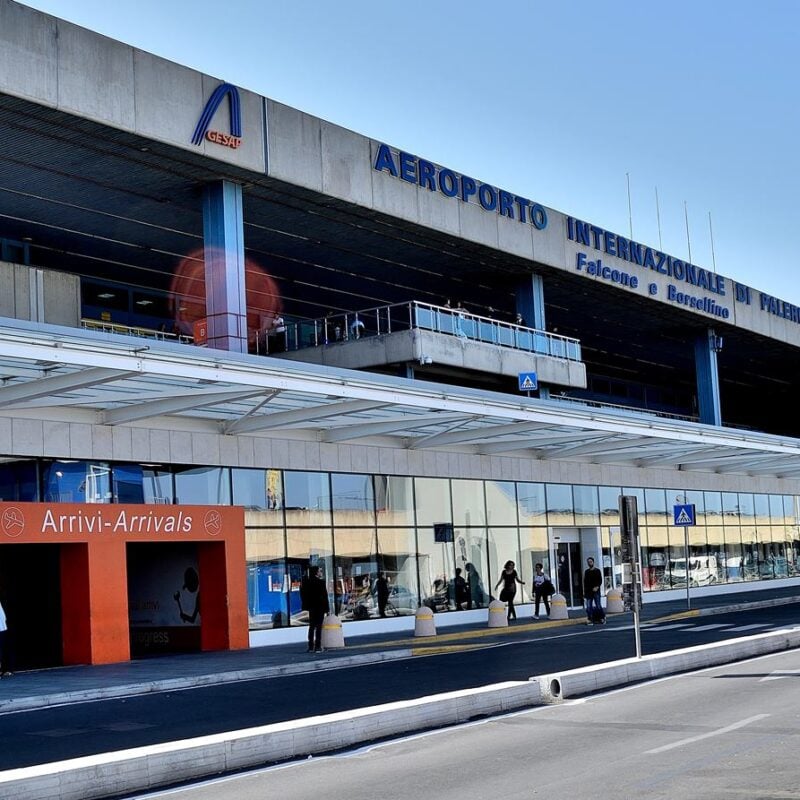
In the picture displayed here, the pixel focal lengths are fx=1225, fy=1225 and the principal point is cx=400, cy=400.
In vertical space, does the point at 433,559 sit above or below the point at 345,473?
below

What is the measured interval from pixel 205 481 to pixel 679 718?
51.4 ft

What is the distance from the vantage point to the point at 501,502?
35.8 m

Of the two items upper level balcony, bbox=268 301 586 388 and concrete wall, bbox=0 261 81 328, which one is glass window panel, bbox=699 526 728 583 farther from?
concrete wall, bbox=0 261 81 328

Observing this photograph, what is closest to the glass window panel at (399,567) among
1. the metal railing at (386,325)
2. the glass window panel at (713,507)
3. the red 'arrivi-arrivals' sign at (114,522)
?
the red 'arrivi-arrivals' sign at (114,522)

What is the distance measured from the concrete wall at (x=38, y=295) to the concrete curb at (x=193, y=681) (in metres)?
11.9

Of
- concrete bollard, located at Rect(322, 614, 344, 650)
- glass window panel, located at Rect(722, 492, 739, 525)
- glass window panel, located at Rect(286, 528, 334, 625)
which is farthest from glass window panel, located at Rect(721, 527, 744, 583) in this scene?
concrete bollard, located at Rect(322, 614, 344, 650)

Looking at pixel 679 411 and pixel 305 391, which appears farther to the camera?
pixel 679 411

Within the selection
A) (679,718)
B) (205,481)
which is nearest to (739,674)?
(679,718)

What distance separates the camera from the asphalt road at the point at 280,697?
43.7ft

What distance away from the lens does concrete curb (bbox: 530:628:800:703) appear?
50.3 feet

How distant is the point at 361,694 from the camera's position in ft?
55.0

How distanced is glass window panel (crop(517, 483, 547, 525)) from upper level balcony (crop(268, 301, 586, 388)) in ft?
11.7

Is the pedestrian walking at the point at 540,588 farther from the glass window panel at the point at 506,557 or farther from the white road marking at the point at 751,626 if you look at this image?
the white road marking at the point at 751,626

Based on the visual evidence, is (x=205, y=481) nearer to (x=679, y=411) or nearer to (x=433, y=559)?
(x=433, y=559)
